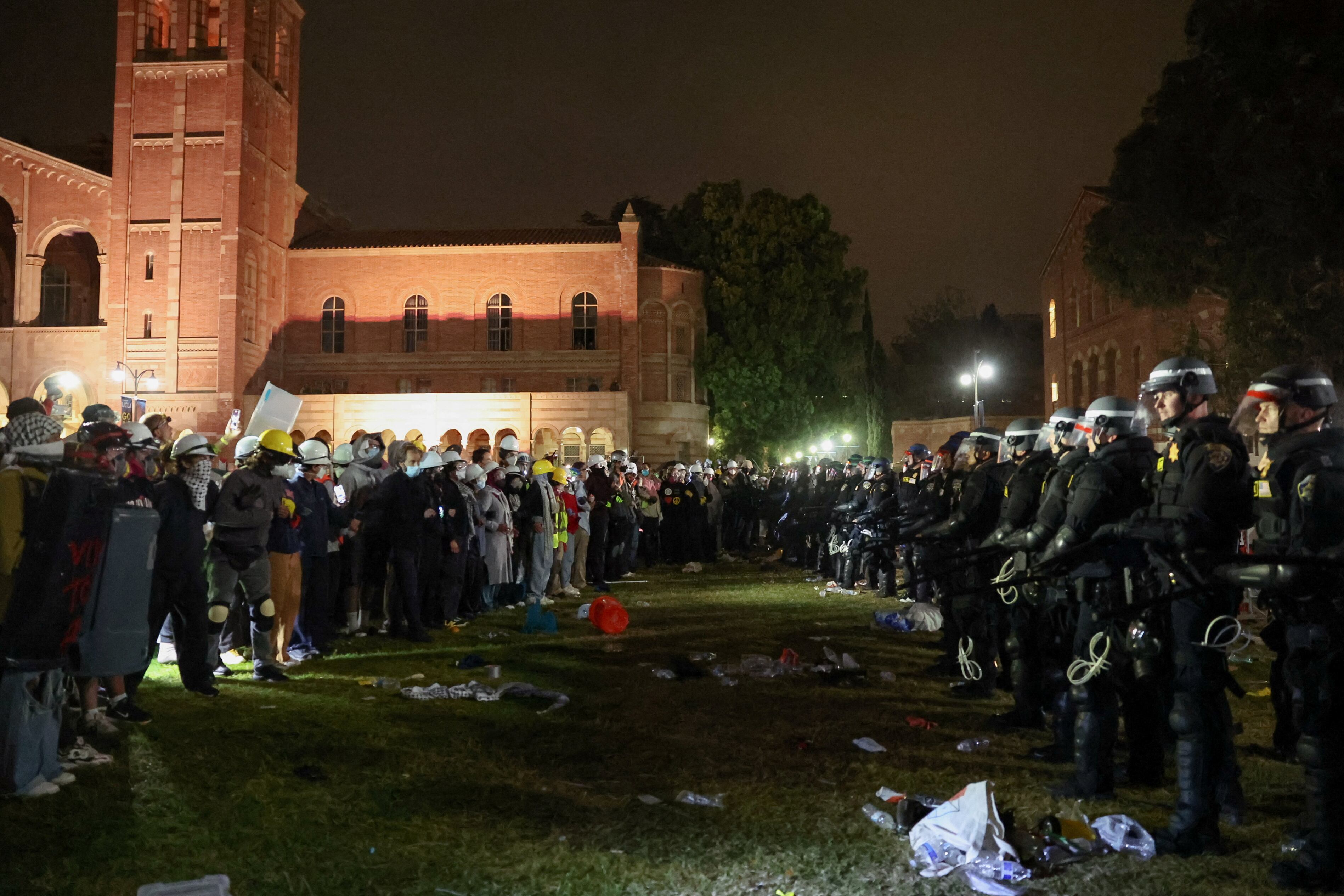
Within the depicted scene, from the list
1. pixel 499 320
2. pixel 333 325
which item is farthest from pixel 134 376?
pixel 499 320

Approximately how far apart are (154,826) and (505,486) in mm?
10501

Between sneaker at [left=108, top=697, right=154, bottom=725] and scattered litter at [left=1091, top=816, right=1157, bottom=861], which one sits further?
sneaker at [left=108, top=697, right=154, bottom=725]

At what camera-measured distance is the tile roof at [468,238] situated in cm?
5297

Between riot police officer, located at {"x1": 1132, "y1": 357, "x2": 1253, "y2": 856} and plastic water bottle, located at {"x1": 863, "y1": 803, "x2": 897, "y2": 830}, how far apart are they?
4.20 ft


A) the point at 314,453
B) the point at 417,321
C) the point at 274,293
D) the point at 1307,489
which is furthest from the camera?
the point at 417,321

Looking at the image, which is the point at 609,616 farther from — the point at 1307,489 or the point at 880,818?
the point at 1307,489

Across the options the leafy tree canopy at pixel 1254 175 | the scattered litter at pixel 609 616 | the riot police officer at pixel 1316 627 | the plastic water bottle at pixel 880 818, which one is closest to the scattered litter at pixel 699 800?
the plastic water bottle at pixel 880 818

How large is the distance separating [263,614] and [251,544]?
649 mm

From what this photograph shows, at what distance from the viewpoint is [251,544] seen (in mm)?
9047

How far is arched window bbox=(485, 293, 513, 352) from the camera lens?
175ft

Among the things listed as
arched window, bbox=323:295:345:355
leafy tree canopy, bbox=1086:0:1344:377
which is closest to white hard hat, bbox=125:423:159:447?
leafy tree canopy, bbox=1086:0:1344:377

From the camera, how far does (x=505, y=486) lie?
15.7m

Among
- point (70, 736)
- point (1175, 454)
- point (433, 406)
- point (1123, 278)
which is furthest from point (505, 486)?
point (433, 406)

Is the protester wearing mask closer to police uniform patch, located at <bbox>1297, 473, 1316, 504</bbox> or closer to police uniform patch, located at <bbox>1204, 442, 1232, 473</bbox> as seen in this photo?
police uniform patch, located at <bbox>1204, 442, 1232, 473</bbox>
